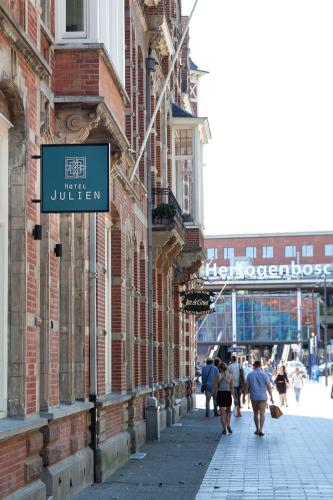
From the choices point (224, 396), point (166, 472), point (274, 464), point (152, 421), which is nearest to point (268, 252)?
point (224, 396)

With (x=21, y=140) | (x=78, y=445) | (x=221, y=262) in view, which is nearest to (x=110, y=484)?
(x=78, y=445)

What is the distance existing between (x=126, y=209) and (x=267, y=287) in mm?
101011

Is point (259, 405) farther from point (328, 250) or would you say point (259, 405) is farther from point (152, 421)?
point (328, 250)

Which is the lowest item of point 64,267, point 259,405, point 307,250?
point 259,405

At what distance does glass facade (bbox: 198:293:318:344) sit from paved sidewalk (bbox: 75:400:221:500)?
93351 mm

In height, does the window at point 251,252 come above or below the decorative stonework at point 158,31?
above

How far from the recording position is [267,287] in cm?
12194

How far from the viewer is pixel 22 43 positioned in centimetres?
1170

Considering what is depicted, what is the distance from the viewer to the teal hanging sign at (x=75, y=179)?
1227cm

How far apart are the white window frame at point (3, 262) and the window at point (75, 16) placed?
10.3 feet

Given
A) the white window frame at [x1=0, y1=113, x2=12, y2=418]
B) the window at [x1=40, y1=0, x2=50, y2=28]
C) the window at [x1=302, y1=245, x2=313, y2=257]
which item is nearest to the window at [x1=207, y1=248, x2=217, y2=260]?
the window at [x1=302, y1=245, x2=313, y2=257]

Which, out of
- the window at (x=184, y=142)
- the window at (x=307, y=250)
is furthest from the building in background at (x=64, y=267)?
the window at (x=307, y=250)

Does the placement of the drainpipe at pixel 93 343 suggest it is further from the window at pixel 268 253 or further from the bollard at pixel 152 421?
the window at pixel 268 253

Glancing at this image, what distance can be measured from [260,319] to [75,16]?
107 m
